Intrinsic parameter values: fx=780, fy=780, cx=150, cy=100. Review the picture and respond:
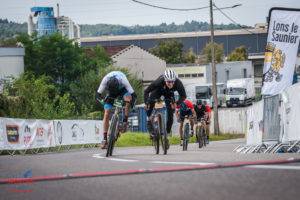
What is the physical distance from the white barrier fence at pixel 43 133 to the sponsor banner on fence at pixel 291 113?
497 inches

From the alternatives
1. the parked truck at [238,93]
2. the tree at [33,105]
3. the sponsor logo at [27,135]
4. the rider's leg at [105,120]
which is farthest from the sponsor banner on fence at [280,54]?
the parked truck at [238,93]

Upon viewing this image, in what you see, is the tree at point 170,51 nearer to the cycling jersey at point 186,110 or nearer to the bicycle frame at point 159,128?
the cycling jersey at point 186,110

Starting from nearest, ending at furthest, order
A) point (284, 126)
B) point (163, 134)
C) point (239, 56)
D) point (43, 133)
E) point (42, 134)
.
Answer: point (163, 134), point (284, 126), point (42, 134), point (43, 133), point (239, 56)

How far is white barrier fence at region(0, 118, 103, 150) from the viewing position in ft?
88.6

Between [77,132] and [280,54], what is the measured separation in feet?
51.1

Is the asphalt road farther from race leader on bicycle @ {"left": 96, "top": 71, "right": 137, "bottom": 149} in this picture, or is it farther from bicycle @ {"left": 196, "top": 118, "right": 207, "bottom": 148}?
bicycle @ {"left": 196, "top": 118, "right": 207, "bottom": 148}

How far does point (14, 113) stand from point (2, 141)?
11302 millimetres

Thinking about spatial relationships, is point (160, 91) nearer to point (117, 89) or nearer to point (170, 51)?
point (117, 89)

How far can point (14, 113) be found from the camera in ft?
123

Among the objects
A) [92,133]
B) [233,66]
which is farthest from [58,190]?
[233,66]

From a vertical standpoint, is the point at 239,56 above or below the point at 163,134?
below

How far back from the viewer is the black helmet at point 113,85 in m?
13.4

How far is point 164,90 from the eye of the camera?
14055 mm

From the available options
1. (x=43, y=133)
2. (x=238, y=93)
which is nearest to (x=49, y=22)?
(x=238, y=93)
